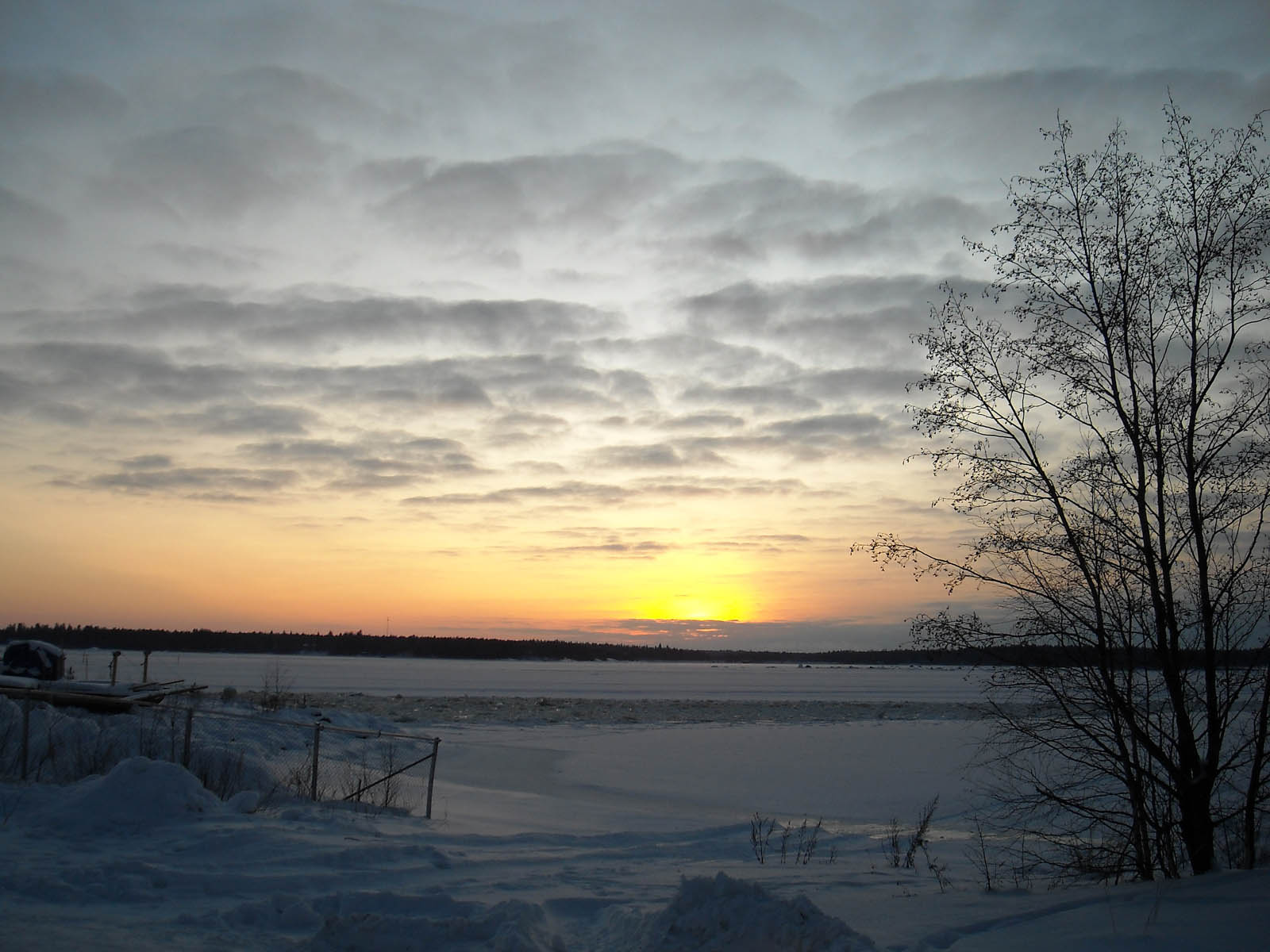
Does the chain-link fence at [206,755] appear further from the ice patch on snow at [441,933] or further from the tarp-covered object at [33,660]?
the tarp-covered object at [33,660]

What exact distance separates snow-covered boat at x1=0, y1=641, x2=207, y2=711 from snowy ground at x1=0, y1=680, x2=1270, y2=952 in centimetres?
629

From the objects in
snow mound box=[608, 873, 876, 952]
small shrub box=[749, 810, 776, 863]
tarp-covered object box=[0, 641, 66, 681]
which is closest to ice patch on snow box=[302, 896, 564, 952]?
snow mound box=[608, 873, 876, 952]

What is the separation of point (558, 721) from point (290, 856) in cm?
3058

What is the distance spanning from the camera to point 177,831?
10.5 meters

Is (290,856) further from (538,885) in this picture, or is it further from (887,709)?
(887,709)

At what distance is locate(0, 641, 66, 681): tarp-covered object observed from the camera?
28.5 m

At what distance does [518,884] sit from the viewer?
Answer: 951 centimetres

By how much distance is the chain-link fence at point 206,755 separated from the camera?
15234 millimetres

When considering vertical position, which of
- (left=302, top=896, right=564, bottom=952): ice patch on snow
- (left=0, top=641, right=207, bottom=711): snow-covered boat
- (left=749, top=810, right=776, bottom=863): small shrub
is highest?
(left=302, top=896, right=564, bottom=952): ice patch on snow

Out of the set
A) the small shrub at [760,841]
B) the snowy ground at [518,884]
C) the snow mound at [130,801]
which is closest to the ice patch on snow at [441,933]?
the snowy ground at [518,884]

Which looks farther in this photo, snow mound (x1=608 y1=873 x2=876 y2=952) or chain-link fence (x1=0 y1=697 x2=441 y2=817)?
chain-link fence (x1=0 y1=697 x2=441 y2=817)

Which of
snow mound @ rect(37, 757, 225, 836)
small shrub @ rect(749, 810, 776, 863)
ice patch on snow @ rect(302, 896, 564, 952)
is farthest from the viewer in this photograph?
small shrub @ rect(749, 810, 776, 863)

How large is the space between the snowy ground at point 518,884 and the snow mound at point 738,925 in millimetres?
16

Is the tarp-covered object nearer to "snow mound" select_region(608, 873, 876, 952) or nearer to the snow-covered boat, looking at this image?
the snow-covered boat
